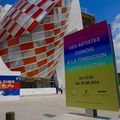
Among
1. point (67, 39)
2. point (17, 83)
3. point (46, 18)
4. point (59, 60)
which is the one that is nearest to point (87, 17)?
point (59, 60)

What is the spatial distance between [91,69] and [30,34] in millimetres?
29160

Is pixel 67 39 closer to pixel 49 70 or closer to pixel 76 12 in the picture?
pixel 49 70

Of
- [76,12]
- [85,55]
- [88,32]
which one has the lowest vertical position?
[85,55]

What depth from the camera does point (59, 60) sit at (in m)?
47.3

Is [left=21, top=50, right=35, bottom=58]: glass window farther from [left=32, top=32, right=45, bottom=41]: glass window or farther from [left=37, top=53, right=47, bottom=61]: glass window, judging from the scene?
[left=32, top=32, right=45, bottom=41]: glass window

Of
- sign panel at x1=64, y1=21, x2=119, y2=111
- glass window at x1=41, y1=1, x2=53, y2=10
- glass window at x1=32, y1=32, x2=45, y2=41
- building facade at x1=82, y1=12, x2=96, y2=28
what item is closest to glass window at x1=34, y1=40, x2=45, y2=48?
glass window at x1=32, y1=32, x2=45, y2=41

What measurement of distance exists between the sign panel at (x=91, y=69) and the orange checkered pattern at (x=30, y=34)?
27.3 metres

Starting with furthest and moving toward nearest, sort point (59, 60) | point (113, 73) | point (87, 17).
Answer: point (87, 17), point (59, 60), point (113, 73)

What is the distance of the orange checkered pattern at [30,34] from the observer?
125 feet

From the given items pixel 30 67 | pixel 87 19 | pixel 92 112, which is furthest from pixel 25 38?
pixel 87 19

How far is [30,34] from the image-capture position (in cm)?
3859

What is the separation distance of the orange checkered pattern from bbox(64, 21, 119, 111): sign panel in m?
27.3

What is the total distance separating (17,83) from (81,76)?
50.8ft

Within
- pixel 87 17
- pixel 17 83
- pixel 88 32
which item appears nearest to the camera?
pixel 88 32
